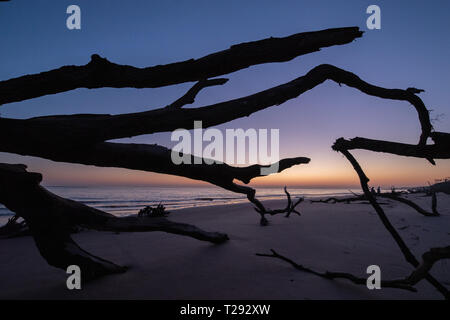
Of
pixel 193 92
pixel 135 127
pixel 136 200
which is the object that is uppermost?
pixel 193 92

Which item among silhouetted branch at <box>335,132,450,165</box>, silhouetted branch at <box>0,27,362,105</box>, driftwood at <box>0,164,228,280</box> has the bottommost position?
driftwood at <box>0,164,228,280</box>

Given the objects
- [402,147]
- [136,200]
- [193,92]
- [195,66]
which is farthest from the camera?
[136,200]

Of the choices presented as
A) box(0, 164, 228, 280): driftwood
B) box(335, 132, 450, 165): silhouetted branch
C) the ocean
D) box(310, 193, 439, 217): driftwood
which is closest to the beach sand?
box(0, 164, 228, 280): driftwood

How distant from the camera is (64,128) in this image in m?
2.19

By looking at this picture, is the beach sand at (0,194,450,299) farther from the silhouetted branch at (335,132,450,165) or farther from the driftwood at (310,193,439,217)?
the silhouetted branch at (335,132,450,165)

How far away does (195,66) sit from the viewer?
1.99 m

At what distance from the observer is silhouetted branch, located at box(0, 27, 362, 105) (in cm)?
194

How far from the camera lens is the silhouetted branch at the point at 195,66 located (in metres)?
1.94

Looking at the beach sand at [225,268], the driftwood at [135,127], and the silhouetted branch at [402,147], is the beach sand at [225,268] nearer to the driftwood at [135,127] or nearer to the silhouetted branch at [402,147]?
the driftwood at [135,127]

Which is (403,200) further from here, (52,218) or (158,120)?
(52,218)

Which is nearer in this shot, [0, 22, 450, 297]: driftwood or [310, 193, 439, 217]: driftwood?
[0, 22, 450, 297]: driftwood

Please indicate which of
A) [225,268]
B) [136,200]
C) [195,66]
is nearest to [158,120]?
[195,66]
